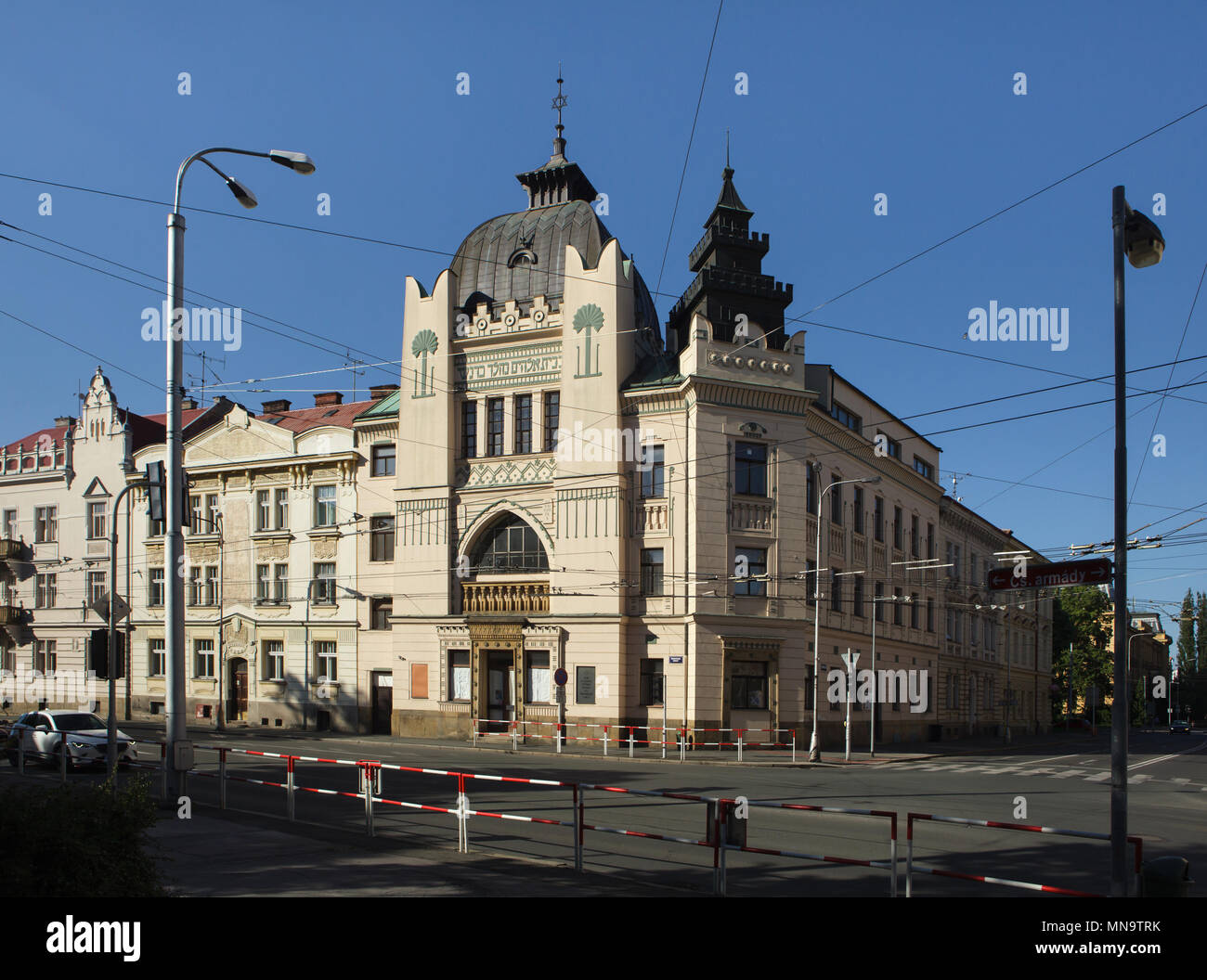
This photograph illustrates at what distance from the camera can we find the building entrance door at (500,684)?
3950 cm

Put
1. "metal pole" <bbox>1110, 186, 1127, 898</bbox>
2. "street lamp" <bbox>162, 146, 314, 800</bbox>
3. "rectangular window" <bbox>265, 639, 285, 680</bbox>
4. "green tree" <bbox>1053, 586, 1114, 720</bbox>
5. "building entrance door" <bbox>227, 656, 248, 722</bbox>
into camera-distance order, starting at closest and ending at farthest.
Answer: "metal pole" <bbox>1110, 186, 1127, 898</bbox>
"street lamp" <bbox>162, 146, 314, 800</bbox>
"rectangular window" <bbox>265, 639, 285, 680</bbox>
"building entrance door" <bbox>227, 656, 248, 722</bbox>
"green tree" <bbox>1053, 586, 1114, 720</bbox>

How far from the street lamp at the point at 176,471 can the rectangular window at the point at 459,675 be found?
23757mm

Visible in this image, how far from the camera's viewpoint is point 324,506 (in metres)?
45.7

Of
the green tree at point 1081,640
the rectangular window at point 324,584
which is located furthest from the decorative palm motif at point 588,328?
the green tree at point 1081,640

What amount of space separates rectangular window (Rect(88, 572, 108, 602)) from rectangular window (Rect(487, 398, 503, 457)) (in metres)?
24.2

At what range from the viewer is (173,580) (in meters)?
16.6

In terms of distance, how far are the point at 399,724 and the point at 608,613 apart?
1067 cm

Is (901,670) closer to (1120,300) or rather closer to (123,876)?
(1120,300)

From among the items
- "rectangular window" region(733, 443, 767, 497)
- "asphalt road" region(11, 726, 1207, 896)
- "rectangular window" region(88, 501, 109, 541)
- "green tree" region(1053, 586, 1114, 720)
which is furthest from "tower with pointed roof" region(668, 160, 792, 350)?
"green tree" region(1053, 586, 1114, 720)

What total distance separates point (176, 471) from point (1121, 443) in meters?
13.9

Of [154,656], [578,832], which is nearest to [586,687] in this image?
[154,656]

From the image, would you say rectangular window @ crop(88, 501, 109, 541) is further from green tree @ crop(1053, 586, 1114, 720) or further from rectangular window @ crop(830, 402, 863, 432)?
green tree @ crop(1053, 586, 1114, 720)

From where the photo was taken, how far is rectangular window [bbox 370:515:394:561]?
43.6 m
